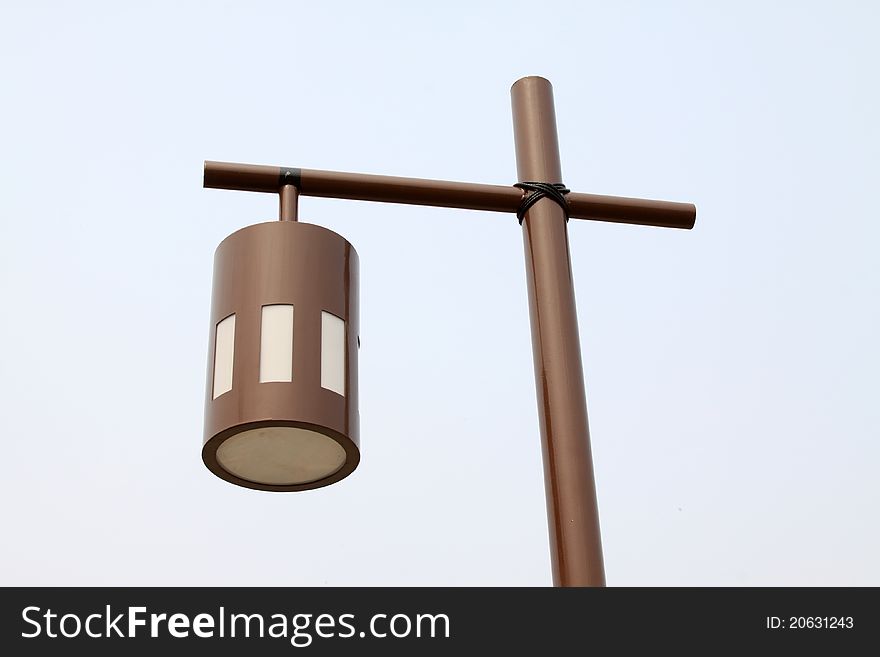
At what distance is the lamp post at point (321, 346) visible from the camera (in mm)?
2645

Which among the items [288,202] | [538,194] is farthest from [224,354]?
[538,194]

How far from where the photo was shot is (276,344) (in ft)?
8.84

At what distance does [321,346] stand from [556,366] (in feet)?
1.48

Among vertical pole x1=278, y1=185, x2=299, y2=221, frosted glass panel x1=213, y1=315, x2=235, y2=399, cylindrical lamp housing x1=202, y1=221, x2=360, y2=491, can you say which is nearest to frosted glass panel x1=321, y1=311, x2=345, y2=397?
cylindrical lamp housing x1=202, y1=221, x2=360, y2=491

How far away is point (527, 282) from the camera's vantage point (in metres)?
2.98

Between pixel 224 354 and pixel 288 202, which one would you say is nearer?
pixel 224 354

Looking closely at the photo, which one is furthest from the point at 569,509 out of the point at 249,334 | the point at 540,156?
the point at 540,156

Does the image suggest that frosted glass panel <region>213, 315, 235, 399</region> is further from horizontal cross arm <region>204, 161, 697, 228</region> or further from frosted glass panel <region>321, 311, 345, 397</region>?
horizontal cross arm <region>204, 161, 697, 228</region>

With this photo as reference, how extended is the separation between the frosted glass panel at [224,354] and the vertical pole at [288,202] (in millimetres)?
302

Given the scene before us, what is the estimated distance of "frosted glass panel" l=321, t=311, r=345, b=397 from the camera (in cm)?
272

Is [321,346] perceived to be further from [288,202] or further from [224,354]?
[288,202]

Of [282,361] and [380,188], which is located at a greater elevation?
[380,188]
